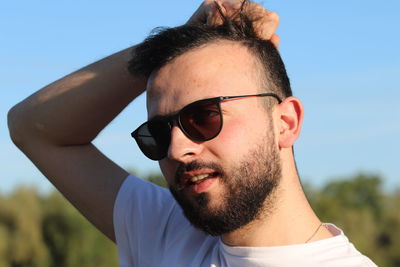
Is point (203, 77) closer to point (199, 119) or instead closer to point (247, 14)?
point (199, 119)

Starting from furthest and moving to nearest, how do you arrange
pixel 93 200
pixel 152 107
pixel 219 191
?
pixel 93 200 → pixel 152 107 → pixel 219 191

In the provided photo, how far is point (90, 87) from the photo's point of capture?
3.10 m

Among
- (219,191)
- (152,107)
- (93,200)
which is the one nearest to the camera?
(219,191)

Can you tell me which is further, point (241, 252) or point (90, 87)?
point (90, 87)

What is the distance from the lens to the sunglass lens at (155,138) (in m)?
2.55

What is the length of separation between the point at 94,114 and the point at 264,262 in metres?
1.16

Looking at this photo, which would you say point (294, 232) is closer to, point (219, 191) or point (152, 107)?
point (219, 191)

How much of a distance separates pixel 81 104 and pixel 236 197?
103 cm

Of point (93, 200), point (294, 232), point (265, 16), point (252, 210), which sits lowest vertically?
point (294, 232)

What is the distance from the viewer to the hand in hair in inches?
106

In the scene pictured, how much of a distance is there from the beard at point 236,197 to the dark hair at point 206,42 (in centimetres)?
34

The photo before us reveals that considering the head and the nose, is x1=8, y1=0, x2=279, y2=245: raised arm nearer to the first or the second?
the head

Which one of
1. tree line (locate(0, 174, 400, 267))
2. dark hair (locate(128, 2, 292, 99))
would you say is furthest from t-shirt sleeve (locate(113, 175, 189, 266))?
tree line (locate(0, 174, 400, 267))

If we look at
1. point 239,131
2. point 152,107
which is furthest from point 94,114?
point 239,131
